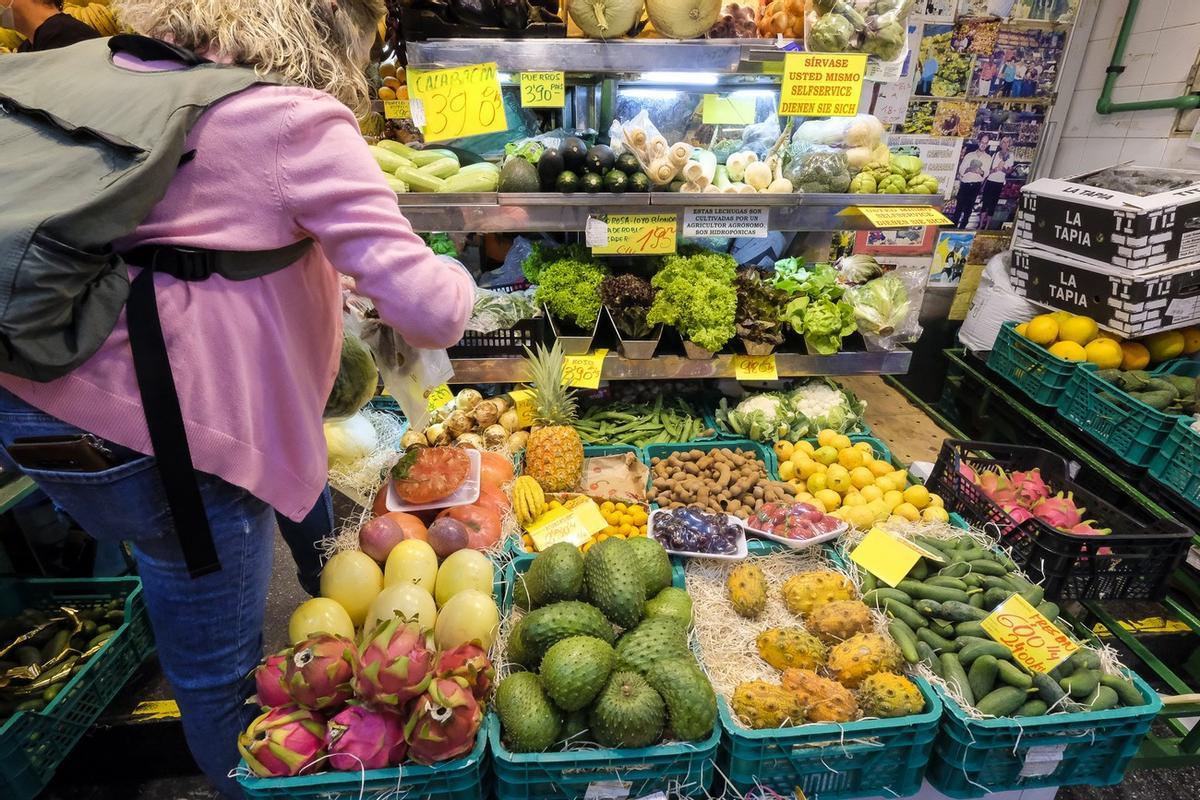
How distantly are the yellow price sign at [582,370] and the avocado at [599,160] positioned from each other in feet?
2.73

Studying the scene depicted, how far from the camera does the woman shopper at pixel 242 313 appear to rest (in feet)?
4.29

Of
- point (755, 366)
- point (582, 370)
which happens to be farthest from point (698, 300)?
point (582, 370)

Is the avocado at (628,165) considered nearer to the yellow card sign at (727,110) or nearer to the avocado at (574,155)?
the avocado at (574,155)

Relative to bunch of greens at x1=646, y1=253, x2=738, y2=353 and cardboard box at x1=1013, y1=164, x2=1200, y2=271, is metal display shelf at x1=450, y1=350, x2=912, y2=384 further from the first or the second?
cardboard box at x1=1013, y1=164, x2=1200, y2=271

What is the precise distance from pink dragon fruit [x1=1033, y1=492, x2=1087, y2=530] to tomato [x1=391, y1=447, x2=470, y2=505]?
7.57 feet

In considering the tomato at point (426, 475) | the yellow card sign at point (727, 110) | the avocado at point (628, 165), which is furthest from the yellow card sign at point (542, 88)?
the tomato at point (426, 475)

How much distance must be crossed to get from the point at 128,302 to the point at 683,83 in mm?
2680

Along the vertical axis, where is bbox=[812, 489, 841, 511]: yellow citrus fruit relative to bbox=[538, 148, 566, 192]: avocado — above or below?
below

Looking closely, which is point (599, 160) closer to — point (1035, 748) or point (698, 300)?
point (698, 300)

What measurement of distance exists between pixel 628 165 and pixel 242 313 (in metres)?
1.78

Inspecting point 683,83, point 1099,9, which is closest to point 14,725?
point 683,83

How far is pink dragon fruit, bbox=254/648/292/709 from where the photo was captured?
1.58 meters

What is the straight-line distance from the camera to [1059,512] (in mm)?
2498

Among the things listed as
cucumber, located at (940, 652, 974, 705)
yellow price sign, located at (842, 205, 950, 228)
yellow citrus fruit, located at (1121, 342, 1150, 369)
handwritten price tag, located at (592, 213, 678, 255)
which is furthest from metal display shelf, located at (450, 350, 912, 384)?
yellow citrus fruit, located at (1121, 342, 1150, 369)
